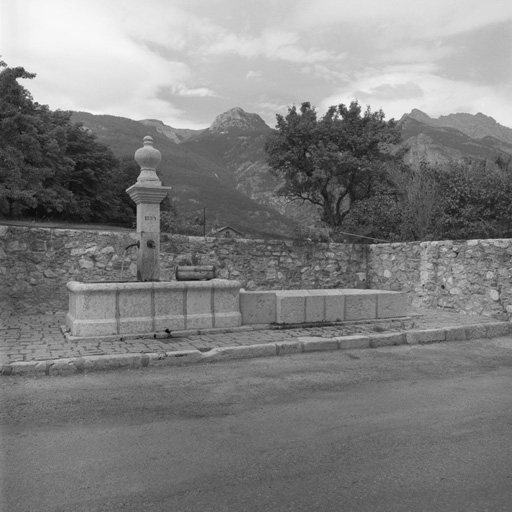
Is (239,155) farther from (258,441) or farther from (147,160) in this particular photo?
(258,441)

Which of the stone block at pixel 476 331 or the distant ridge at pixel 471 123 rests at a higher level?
the distant ridge at pixel 471 123

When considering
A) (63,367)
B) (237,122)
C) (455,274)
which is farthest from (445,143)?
(63,367)

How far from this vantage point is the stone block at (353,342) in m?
7.15

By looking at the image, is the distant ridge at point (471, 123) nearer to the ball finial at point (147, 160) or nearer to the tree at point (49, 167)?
the tree at point (49, 167)

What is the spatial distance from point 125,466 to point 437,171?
16.2m

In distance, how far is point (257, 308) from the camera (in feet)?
27.4

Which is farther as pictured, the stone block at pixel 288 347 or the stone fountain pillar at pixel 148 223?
the stone fountain pillar at pixel 148 223

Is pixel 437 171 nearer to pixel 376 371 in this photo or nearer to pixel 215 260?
pixel 215 260

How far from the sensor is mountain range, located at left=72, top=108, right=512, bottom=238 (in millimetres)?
50969

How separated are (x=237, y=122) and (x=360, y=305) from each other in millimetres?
126049

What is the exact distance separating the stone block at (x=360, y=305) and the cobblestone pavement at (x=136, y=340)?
0.24m

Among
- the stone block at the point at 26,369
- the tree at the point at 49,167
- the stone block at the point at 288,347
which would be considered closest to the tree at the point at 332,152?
the tree at the point at 49,167

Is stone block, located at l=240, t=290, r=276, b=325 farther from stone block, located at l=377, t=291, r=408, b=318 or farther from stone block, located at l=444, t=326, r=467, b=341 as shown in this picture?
stone block, located at l=444, t=326, r=467, b=341

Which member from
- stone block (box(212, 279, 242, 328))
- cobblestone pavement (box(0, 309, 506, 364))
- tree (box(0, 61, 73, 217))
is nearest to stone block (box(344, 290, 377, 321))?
cobblestone pavement (box(0, 309, 506, 364))
